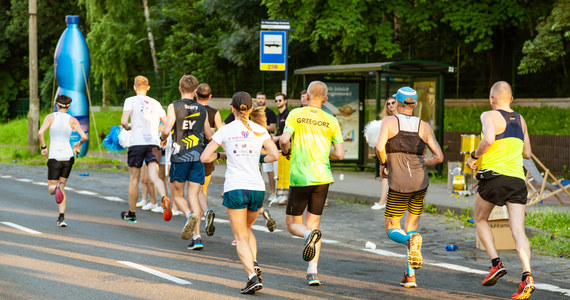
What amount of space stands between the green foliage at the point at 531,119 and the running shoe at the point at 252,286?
16724 mm

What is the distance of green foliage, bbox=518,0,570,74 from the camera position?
70.7 ft

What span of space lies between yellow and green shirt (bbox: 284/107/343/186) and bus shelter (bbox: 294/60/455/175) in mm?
10389

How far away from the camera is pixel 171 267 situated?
28.6 feet

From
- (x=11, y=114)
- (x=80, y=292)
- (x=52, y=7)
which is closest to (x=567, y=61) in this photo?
(x=80, y=292)

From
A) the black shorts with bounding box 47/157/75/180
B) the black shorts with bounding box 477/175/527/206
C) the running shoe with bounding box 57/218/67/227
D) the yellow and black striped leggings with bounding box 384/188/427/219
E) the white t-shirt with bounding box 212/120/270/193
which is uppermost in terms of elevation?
the white t-shirt with bounding box 212/120/270/193

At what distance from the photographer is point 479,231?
787 cm

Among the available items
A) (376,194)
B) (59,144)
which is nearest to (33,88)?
(376,194)

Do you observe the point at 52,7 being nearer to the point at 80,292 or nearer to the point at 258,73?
the point at 258,73

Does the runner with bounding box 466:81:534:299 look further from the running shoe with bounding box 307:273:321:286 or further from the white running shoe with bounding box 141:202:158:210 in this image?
the white running shoe with bounding box 141:202:158:210

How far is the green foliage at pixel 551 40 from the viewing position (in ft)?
70.7

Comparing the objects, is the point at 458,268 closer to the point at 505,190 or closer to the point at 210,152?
A: the point at 505,190

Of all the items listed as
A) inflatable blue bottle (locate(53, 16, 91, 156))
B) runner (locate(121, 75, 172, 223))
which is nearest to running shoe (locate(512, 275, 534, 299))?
runner (locate(121, 75, 172, 223))

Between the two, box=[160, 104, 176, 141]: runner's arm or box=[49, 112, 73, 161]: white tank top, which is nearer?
box=[160, 104, 176, 141]: runner's arm

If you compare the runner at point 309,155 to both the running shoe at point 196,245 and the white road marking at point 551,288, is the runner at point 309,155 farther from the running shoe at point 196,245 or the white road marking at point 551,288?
the running shoe at point 196,245
